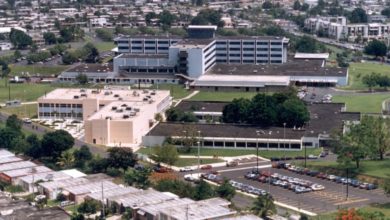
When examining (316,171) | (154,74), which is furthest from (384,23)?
(316,171)

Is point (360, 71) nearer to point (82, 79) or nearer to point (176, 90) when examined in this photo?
point (176, 90)

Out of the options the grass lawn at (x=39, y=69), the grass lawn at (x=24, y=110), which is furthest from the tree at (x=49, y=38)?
the grass lawn at (x=24, y=110)

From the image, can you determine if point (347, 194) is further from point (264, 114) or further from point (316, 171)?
point (264, 114)

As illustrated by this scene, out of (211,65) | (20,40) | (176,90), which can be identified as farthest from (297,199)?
(20,40)

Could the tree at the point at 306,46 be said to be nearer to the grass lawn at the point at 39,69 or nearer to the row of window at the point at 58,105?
the grass lawn at the point at 39,69

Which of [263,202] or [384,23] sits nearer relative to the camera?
[263,202]

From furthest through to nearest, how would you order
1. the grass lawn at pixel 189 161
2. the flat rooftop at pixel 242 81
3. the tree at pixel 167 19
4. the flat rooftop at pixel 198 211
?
the tree at pixel 167 19 → the flat rooftop at pixel 242 81 → the grass lawn at pixel 189 161 → the flat rooftop at pixel 198 211

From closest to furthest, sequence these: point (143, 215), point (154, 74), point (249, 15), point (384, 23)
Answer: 1. point (143, 215)
2. point (154, 74)
3. point (384, 23)
4. point (249, 15)
